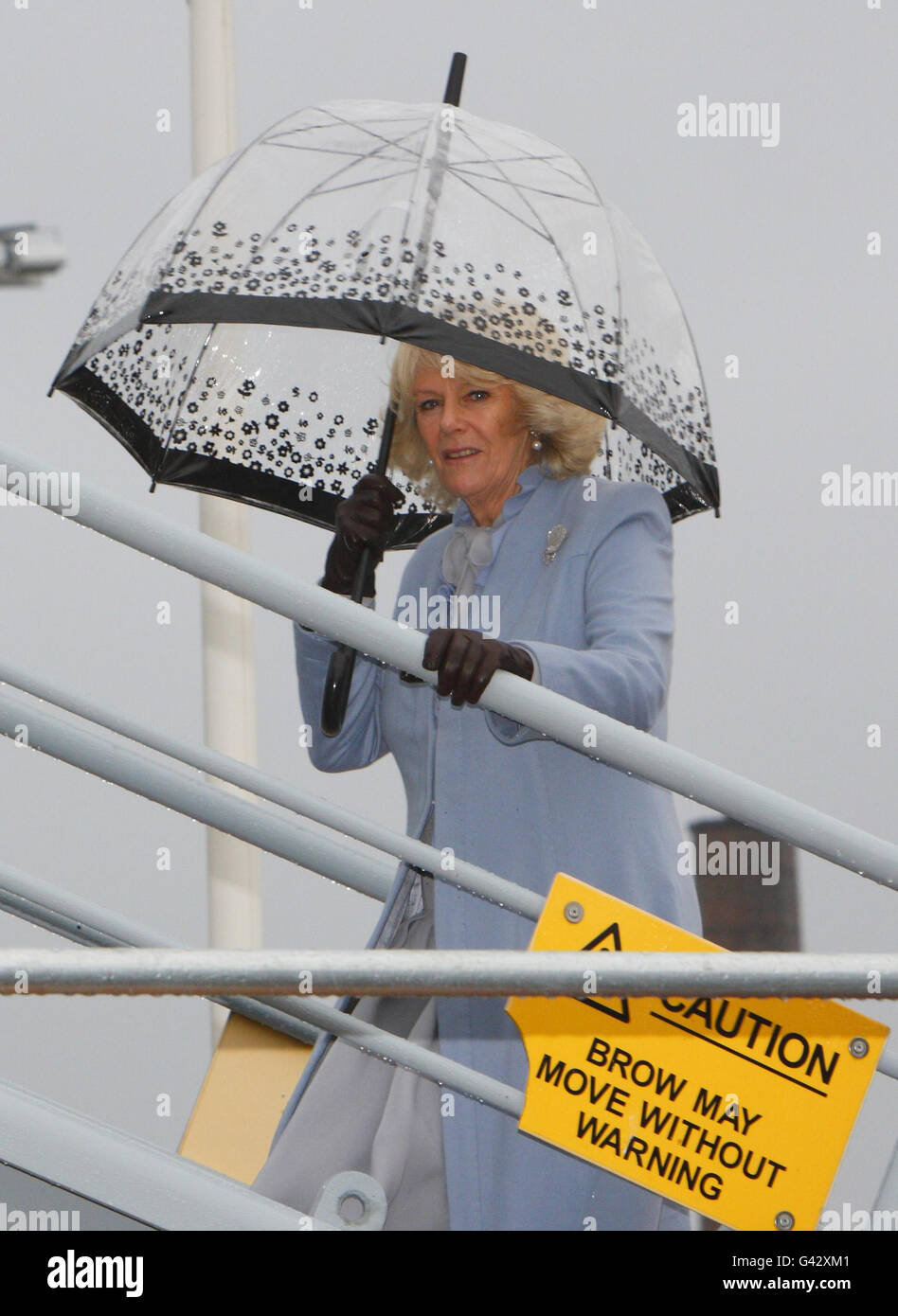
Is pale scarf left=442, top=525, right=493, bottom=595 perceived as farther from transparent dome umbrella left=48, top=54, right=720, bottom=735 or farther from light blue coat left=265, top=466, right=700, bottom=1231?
transparent dome umbrella left=48, top=54, right=720, bottom=735

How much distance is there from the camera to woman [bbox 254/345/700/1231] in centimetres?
235

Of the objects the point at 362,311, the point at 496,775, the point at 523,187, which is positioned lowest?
the point at 496,775

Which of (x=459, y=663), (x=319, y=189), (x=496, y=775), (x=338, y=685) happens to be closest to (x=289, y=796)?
(x=338, y=685)

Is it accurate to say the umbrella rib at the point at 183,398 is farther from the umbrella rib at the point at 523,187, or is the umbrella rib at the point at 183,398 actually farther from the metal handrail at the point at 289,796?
the metal handrail at the point at 289,796

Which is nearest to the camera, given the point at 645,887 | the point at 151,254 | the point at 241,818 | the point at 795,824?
the point at 795,824

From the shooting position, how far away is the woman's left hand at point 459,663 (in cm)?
176

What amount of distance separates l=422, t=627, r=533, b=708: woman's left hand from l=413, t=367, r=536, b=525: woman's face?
3.28 feet

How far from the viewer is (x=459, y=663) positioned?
1771 mm

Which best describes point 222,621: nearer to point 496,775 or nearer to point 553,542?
point 553,542

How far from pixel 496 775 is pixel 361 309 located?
0.65 meters

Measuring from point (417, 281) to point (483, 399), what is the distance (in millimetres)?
269
